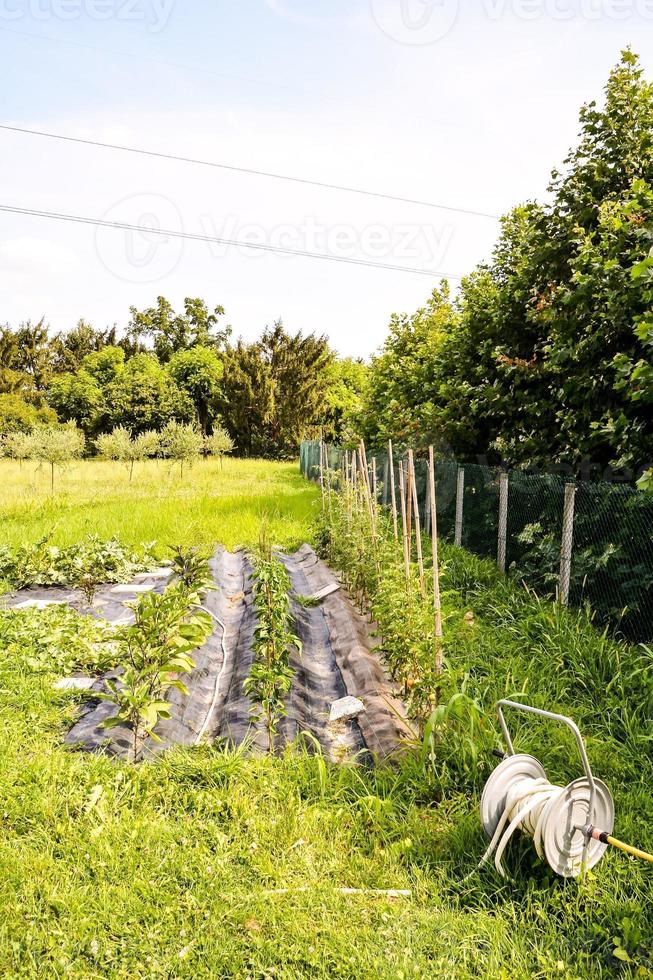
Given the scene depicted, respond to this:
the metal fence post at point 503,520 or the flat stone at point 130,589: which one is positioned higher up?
the metal fence post at point 503,520

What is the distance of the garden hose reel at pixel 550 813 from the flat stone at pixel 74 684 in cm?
325

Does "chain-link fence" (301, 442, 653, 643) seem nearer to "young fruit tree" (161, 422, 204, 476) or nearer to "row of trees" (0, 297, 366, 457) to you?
"young fruit tree" (161, 422, 204, 476)

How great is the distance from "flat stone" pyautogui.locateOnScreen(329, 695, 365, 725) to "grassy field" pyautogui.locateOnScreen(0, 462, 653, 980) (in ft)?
2.61

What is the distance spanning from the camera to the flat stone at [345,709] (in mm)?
4375

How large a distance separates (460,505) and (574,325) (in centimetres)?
332

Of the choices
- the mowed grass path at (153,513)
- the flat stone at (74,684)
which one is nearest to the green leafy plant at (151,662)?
the flat stone at (74,684)

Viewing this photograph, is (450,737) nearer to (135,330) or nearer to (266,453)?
(266,453)

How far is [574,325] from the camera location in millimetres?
5566

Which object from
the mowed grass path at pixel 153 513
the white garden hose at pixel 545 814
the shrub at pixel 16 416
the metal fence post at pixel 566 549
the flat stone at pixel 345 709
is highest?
the shrub at pixel 16 416

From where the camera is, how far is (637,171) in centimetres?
591

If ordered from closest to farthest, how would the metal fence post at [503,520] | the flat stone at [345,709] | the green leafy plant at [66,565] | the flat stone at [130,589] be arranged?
1. the flat stone at [345,709]
2. the metal fence post at [503,520]
3. the flat stone at [130,589]
4. the green leafy plant at [66,565]

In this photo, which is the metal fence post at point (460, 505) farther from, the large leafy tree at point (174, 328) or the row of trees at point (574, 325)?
the large leafy tree at point (174, 328)

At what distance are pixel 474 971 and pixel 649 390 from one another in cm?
355

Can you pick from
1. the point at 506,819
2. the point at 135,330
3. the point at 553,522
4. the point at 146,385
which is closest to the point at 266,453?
the point at 146,385
